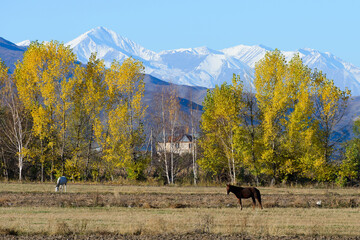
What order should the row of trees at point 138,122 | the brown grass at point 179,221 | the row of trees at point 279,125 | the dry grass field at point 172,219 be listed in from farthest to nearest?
the row of trees at point 138,122, the row of trees at point 279,125, the brown grass at point 179,221, the dry grass field at point 172,219

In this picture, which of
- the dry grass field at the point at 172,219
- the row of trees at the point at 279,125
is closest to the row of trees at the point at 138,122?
the row of trees at the point at 279,125

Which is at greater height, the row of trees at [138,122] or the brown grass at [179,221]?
the row of trees at [138,122]

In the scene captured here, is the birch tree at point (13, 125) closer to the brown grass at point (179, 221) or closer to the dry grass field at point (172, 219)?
the dry grass field at point (172, 219)

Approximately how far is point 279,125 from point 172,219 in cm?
3286

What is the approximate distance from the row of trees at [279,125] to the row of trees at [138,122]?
0.10 metres

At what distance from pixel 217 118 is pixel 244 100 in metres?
3.76

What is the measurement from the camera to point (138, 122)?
2164 inches

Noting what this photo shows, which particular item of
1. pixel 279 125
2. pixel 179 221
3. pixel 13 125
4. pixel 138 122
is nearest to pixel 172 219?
pixel 179 221

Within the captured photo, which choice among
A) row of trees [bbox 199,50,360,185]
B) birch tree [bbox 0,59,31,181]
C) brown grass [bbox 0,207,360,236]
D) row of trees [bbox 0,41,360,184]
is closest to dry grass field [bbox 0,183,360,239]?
brown grass [bbox 0,207,360,236]

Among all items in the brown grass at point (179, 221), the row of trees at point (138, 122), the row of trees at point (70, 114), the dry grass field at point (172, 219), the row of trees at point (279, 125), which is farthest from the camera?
the row of trees at point (70, 114)

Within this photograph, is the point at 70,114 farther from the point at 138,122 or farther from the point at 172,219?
the point at 172,219

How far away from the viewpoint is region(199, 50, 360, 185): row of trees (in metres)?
51.0

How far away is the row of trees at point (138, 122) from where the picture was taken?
51.4 meters

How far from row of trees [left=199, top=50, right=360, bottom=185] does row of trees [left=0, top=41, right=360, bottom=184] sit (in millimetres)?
99
